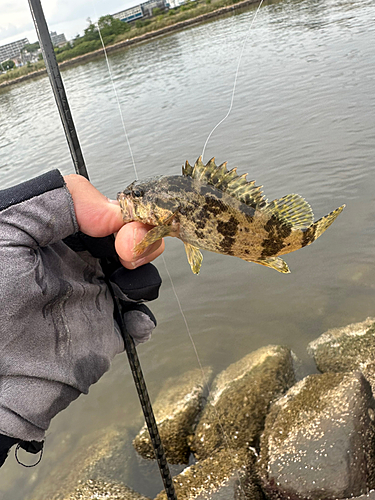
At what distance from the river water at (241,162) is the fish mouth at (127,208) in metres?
3.73

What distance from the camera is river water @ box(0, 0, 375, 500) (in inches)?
235

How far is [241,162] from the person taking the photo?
10.3 metres

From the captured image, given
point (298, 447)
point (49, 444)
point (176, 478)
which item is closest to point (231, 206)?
point (298, 447)

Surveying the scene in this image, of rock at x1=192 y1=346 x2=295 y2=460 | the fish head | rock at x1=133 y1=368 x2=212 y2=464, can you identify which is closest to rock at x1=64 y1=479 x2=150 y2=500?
rock at x1=133 y1=368 x2=212 y2=464

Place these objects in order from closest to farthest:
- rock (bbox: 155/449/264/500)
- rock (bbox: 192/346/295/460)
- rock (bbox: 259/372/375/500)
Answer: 1. rock (bbox: 259/372/375/500)
2. rock (bbox: 155/449/264/500)
3. rock (bbox: 192/346/295/460)

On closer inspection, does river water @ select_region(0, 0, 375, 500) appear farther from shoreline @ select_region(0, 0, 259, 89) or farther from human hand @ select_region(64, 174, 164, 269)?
shoreline @ select_region(0, 0, 259, 89)

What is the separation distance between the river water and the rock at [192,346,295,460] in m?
0.61

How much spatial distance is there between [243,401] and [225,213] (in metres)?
3.02

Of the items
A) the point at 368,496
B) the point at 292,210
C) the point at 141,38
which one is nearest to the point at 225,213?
the point at 292,210

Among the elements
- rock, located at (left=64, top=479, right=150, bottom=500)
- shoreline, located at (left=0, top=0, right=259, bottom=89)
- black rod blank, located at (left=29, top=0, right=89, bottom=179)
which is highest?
shoreline, located at (left=0, top=0, right=259, bottom=89)

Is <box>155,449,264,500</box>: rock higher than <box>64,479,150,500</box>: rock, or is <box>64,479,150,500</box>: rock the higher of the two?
<box>155,449,264,500</box>: rock

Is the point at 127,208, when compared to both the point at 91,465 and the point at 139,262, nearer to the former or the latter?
the point at 139,262

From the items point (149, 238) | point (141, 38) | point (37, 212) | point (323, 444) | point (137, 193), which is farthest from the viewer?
point (141, 38)

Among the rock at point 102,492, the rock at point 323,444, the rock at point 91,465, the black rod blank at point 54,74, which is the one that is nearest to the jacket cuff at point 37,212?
the black rod blank at point 54,74
